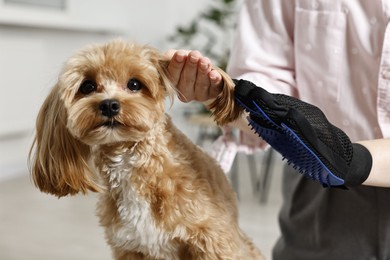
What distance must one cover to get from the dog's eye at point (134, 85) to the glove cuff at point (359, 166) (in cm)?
35

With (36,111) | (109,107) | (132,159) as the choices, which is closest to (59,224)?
(36,111)

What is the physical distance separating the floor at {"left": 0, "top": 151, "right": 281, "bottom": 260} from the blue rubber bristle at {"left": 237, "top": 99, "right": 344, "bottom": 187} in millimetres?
1433

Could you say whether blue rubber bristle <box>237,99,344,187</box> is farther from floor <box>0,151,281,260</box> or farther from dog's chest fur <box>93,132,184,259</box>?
floor <box>0,151,281,260</box>

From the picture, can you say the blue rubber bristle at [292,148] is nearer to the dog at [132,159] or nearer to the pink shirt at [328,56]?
the dog at [132,159]

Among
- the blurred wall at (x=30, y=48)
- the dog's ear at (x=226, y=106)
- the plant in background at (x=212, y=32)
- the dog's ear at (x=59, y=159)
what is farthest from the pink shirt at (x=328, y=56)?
the plant in background at (x=212, y=32)

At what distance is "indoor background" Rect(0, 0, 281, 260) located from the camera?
2482mm

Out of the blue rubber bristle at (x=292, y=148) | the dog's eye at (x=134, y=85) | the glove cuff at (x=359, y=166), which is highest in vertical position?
the dog's eye at (x=134, y=85)

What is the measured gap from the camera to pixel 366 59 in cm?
116

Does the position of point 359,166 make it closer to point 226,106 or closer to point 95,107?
point 226,106

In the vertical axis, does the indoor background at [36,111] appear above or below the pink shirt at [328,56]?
below

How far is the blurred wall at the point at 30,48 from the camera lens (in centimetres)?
337

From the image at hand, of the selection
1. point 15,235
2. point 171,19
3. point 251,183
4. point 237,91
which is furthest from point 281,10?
point 171,19

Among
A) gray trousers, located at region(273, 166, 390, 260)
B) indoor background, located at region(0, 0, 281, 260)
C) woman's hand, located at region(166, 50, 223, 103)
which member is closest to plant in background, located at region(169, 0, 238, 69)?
indoor background, located at region(0, 0, 281, 260)

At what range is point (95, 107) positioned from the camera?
0.90 metres
